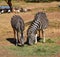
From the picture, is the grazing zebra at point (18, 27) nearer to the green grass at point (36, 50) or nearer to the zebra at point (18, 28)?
the zebra at point (18, 28)

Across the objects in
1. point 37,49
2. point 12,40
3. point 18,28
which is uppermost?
point 18,28

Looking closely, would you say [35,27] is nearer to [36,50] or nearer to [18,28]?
[18,28]

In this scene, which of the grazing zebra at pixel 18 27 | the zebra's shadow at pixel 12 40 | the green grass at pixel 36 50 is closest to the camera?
the green grass at pixel 36 50

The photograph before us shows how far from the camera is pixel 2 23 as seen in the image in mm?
21812

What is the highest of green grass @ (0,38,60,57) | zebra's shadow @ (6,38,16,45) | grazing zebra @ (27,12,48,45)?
grazing zebra @ (27,12,48,45)

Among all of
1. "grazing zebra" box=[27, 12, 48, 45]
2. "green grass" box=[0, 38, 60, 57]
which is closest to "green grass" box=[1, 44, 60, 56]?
"green grass" box=[0, 38, 60, 57]

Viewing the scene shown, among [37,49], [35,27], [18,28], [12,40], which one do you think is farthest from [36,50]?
[12,40]

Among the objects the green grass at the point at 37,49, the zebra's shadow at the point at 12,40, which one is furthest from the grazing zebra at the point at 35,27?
the zebra's shadow at the point at 12,40

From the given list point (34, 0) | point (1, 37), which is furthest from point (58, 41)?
point (34, 0)

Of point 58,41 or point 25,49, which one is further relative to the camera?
point 58,41

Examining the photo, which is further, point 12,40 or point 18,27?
point 12,40

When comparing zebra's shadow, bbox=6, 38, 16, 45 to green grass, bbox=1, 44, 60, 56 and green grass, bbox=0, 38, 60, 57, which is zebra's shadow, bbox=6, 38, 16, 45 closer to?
green grass, bbox=0, 38, 60, 57

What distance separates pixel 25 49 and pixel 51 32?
14.4ft

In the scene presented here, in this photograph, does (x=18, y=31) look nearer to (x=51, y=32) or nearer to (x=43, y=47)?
(x=43, y=47)
